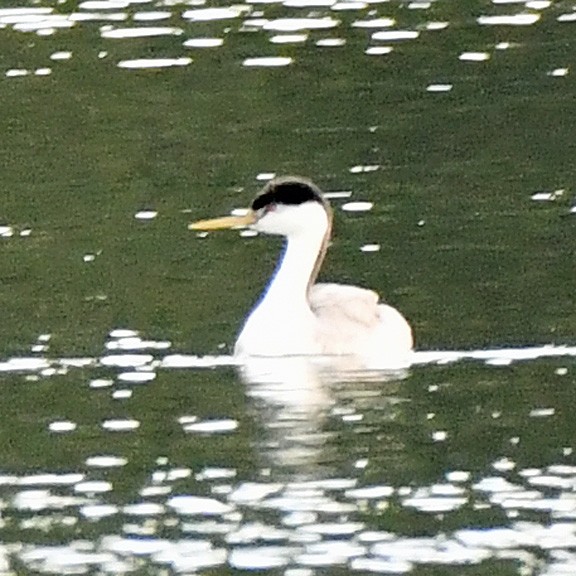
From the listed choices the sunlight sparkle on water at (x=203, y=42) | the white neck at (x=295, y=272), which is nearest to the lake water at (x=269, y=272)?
the sunlight sparkle on water at (x=203, y=42)

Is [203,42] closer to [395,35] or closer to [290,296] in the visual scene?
[395,35]

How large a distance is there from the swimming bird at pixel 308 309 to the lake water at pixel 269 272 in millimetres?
233

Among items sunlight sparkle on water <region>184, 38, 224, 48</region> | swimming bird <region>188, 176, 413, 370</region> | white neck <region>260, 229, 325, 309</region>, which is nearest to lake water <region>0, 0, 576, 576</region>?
sunlight sparkle on water <region>184, 38, 224, 48</region>

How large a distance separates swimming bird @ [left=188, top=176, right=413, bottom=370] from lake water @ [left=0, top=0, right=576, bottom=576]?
23cm

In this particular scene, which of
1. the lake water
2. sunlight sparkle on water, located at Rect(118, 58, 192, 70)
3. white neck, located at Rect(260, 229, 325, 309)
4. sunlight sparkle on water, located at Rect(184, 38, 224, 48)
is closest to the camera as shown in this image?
the lake water

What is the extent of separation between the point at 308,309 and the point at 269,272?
2012 mm

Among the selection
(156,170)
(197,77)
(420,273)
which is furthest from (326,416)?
(197,77)

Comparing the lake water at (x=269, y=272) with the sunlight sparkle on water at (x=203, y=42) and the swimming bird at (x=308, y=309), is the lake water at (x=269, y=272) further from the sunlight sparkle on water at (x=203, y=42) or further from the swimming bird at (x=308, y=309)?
the swimming bird at (x=308, y=309)

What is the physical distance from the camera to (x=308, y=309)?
61.3ft

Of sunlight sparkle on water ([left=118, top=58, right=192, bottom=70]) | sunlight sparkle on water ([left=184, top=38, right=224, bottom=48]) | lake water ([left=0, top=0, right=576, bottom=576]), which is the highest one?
lake water ([left=0, top=0, right=576, bottom=576])

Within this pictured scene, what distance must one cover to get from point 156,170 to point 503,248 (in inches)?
163

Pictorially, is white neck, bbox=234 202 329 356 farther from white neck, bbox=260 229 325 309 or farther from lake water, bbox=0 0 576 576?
lake water, bbox=0 0 576 576

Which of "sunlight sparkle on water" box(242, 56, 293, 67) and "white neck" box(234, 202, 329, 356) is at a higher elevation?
"white neck" box(234, 202, 329, 356)

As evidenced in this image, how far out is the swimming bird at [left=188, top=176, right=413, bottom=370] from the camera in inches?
714
